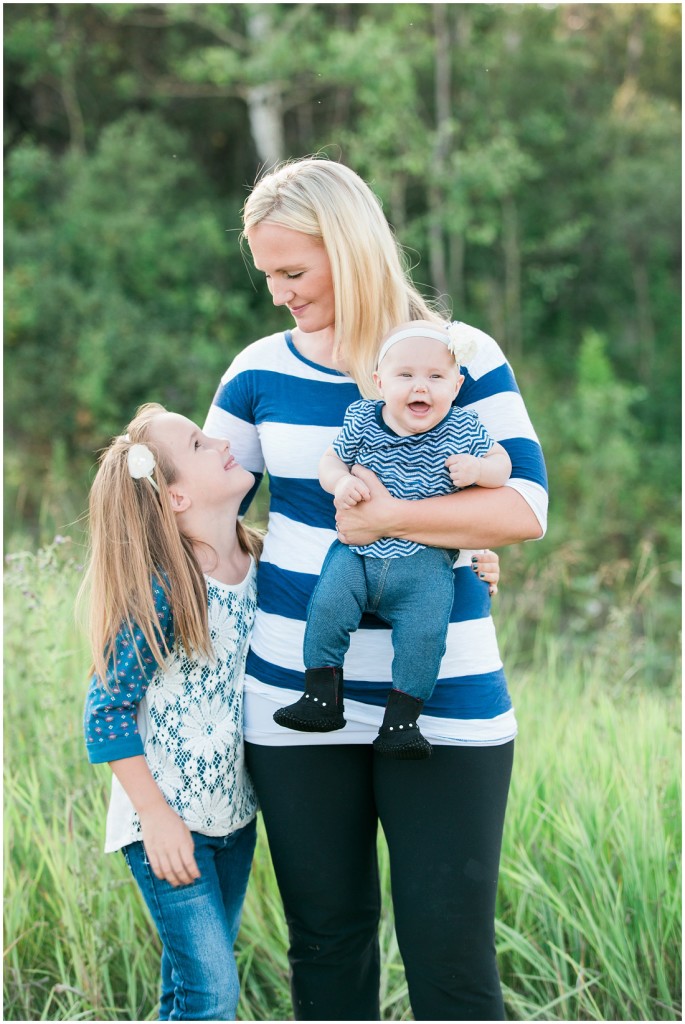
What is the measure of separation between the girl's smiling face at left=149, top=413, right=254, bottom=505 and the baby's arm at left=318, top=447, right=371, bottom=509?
190 millimetres

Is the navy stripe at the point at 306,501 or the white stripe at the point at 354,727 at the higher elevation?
the navy stripe at the point at 306,501

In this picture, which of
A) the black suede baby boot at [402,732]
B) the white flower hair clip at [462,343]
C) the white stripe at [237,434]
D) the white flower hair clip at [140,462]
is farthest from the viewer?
the white stripe at [237,434]

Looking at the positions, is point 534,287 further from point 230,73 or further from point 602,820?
point 602,820

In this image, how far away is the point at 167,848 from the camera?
6.01 ft

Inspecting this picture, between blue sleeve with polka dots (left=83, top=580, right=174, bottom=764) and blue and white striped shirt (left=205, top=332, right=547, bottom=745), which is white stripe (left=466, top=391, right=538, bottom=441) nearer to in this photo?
blue and white striped shirt (left=205, top=332, right=547, bottom=745)

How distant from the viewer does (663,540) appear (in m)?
9.16

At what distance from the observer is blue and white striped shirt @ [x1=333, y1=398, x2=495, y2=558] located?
180cm

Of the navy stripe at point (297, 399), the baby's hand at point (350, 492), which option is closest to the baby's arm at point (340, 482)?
the baby's hand at point (350, 492)

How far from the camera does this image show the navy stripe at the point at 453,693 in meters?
1.83

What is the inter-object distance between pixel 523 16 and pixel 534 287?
3098 millimetres

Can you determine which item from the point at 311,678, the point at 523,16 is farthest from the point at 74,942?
the point at 523,16

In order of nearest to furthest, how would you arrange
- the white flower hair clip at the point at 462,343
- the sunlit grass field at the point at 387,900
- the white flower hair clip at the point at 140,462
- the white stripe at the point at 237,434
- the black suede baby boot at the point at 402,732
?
the black suede baby boot at the point at 402,732 < the white flower hair clip at the point at 462,343 < the white flower hair clip at the point at 140,462 < the white stripe at the point at 237,434 < the sunlit grass field at the point at 387,900

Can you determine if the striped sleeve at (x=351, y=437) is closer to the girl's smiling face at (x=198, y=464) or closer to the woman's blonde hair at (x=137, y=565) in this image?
the girl's smiling face at (x=198, y=464)

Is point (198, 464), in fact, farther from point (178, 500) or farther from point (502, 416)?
point (502, 416)
